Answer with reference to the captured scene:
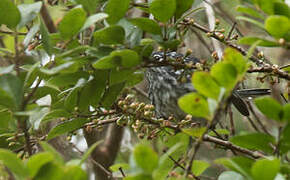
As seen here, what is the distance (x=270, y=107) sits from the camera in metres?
1.16

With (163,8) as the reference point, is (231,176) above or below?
below

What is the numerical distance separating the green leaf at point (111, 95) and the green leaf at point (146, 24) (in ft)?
0.93

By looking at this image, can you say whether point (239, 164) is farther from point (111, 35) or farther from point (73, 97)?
point (73, 97)

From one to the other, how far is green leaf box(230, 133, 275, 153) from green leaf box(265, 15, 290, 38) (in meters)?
0.27

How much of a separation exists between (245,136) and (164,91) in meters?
1.73

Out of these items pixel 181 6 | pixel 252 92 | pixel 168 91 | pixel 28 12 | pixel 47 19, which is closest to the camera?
pixel 28 12

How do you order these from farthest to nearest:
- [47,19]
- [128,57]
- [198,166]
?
[47,19] < [198,166] < [128,57]

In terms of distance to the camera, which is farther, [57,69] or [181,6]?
[181,6]

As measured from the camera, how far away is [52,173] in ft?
3.22

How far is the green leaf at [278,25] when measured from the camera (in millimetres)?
1197

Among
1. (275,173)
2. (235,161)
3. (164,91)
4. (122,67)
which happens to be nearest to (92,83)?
(122,67)

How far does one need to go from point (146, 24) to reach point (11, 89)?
47 centimetres

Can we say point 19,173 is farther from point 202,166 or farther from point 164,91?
point 164,91

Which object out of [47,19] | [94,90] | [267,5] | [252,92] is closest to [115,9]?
[94,90]
